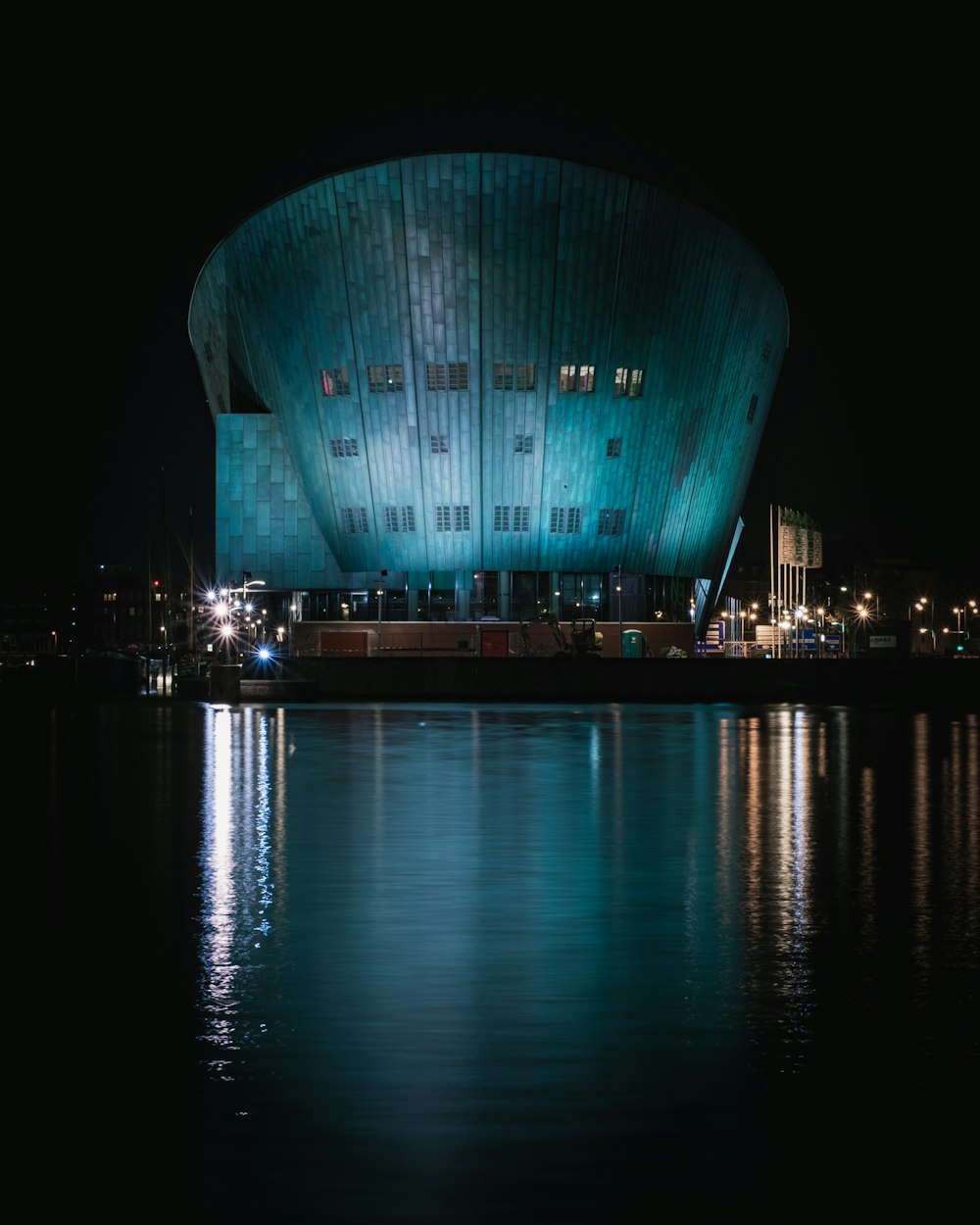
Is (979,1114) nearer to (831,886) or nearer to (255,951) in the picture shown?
(255,951)

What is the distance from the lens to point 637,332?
75875 mm

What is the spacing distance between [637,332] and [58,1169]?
235 ft

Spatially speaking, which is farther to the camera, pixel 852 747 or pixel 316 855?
pixel 852 747

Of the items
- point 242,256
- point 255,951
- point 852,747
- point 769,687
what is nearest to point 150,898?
point 255,951

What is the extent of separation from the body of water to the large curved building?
54445 millimetres

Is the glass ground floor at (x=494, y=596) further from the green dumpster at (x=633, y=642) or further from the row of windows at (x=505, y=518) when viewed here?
the row of windows at (x=505, y=518)

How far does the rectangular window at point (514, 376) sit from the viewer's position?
7569 centimetres

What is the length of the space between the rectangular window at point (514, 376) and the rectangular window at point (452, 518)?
6.62 metres

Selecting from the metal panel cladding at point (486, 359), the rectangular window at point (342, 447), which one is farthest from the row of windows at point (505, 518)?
the rectangular window at point (342, 447)

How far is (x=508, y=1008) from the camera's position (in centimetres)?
945

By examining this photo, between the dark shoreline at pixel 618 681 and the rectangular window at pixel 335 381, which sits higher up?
the rectangular window at pixel 335 381

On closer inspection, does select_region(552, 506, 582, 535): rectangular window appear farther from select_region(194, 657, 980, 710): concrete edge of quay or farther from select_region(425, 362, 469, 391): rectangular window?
select_region(194, 657, 980, 710): concrete edge of quay

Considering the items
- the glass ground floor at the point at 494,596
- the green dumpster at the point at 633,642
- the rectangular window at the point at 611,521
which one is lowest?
the green dumpster at the point at 633,642

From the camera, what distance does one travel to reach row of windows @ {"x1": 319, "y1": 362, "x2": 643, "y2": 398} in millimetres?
75812
